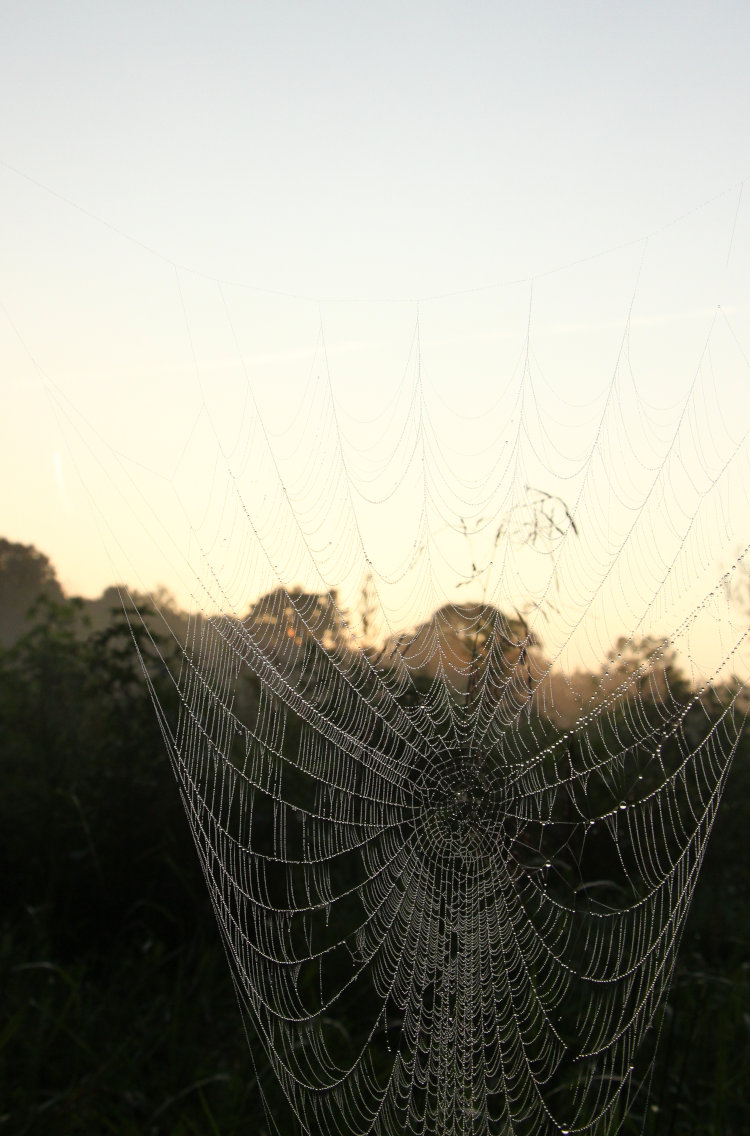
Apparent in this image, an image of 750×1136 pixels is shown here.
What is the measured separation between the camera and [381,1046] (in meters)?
5.31

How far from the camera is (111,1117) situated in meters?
4.50

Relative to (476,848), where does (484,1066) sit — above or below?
below

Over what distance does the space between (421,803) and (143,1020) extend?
2.26m

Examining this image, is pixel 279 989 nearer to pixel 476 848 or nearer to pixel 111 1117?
pixel 111 1117

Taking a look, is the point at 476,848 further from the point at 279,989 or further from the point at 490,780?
the point at 279,989

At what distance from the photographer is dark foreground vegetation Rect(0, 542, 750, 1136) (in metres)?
4.45

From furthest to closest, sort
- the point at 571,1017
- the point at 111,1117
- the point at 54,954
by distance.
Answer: the point at 54,954 < the point at 571,1017 < the point at 111,1117

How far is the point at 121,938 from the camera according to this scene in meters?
6.60

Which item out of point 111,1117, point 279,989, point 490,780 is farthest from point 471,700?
point 111,1117

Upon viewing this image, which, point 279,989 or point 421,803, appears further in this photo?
point 279,989

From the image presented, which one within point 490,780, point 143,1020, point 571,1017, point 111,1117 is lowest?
point 111,1117

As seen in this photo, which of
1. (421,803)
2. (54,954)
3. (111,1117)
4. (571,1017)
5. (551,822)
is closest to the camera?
(551,822)

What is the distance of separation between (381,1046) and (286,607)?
2.96m

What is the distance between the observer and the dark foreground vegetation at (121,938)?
4445 mm
